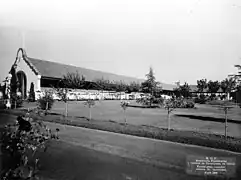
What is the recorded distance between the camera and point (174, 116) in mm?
2260

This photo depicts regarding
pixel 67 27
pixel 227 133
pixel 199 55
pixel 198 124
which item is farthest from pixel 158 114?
pixel 67 27

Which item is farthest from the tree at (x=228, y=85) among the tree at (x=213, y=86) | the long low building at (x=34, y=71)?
the long low building at (x=34, y=71)

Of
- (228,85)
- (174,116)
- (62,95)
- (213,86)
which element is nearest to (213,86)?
(213,86)

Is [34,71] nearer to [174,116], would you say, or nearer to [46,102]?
[46,102]

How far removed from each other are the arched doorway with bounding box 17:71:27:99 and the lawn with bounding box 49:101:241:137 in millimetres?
268

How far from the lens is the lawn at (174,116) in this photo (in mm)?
1492

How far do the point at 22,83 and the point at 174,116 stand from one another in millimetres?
1676

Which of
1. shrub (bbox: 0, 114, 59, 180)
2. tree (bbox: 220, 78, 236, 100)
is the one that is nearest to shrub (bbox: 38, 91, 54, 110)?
shrub (bbox: 0, 114, 59, 180)

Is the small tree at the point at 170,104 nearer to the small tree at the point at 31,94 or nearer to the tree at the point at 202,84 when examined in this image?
the tree at the point at 202,84

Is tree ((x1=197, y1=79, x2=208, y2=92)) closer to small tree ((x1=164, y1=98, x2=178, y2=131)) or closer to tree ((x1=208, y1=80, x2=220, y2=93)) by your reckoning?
tree ((x1=208, y1=80, x2=220, y2=93))

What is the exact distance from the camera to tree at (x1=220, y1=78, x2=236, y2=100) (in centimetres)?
130

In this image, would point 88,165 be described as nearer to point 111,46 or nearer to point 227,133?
point 111,46

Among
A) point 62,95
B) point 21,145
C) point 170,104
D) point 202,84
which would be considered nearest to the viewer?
point 21,145

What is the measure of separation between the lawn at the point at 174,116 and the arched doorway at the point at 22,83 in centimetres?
27
